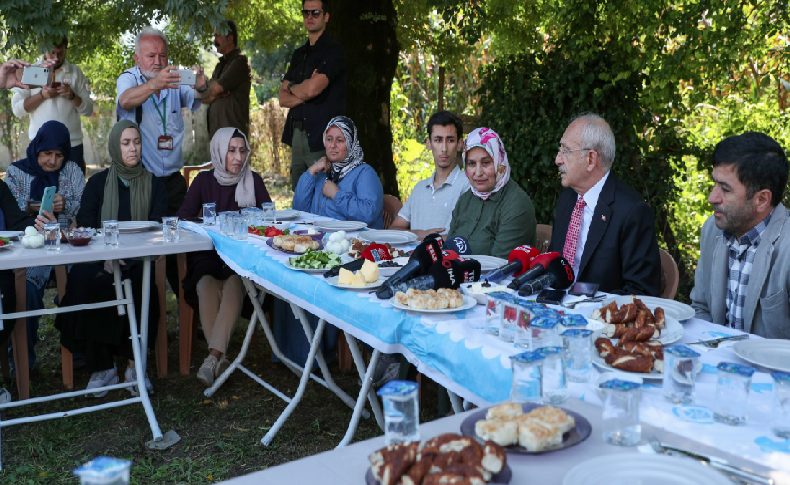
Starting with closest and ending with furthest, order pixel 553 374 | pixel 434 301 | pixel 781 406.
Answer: pixel 781 406 < pixel 553 374 < pixel 434 301

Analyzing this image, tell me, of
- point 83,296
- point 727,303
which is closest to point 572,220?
point 727,303

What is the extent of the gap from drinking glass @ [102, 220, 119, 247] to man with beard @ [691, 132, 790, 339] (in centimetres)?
267

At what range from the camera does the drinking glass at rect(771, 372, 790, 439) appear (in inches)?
50.9

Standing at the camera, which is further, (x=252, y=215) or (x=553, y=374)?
(x=252, y=215)

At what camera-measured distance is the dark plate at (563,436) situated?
116 cm

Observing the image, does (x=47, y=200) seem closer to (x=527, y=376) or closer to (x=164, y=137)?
(x=164, y=137)

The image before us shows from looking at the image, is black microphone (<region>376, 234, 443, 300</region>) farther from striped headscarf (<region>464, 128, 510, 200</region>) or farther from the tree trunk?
the tree trunk

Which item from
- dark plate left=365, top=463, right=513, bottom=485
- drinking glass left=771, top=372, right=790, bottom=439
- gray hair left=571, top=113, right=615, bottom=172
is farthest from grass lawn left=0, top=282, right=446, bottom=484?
drinking glass left=771, top=372, right=790, bottom=439

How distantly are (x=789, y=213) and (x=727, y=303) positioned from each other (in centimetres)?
39

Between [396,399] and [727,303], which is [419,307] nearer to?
[396,399]

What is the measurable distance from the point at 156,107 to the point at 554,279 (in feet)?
12.6

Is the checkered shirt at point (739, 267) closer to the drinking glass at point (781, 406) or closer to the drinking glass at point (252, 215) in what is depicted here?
the drinking glass at point (781, 406)

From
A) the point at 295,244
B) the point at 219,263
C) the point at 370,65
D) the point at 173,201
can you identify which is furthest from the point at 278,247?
the point at 370,65

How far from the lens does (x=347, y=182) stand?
15.0 ft
